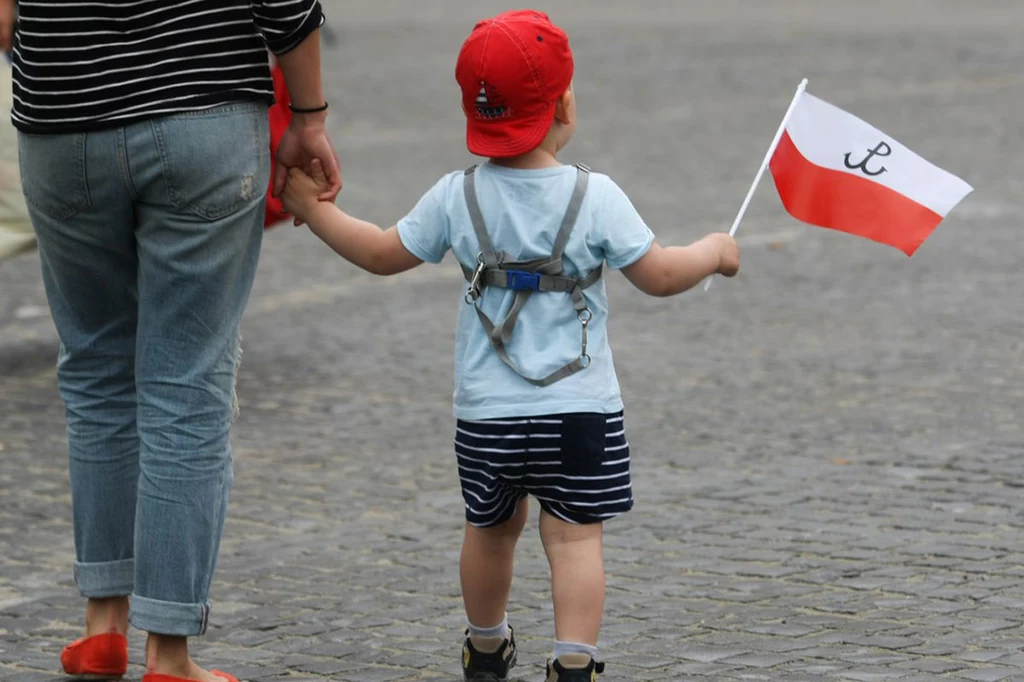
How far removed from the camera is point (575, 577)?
135 inches

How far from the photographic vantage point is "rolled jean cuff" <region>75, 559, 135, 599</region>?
143 inches

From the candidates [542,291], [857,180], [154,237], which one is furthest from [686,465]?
[154,237]

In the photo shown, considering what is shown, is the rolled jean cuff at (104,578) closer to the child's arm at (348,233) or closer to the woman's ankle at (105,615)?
the woman's ankle at (105,615)

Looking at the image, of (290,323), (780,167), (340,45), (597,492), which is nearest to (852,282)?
(290,323)

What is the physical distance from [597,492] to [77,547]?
3.36 ft

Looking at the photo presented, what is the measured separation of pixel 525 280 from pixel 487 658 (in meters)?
0.76

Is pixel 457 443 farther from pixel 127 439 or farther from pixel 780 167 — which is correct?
pixel 780 167

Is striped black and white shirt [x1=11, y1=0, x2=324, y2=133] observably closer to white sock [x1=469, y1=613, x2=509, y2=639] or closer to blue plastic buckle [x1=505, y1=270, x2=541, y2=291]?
blue plastic buckle [x1=505, y1=270, x2=541, y2=291]

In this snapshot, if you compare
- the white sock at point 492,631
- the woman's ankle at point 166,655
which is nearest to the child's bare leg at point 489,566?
the white sock at point 492,631

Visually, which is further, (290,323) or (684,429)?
(290,323)

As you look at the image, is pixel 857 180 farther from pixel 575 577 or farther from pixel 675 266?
pixel 575 577

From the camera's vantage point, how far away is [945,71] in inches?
715

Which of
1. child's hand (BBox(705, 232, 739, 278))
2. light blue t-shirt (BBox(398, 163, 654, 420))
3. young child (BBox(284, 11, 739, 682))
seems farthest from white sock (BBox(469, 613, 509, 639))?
child's hand (BBox(705, 232, 739, 278))

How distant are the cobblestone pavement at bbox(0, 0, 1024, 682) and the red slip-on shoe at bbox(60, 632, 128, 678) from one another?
8 cm
